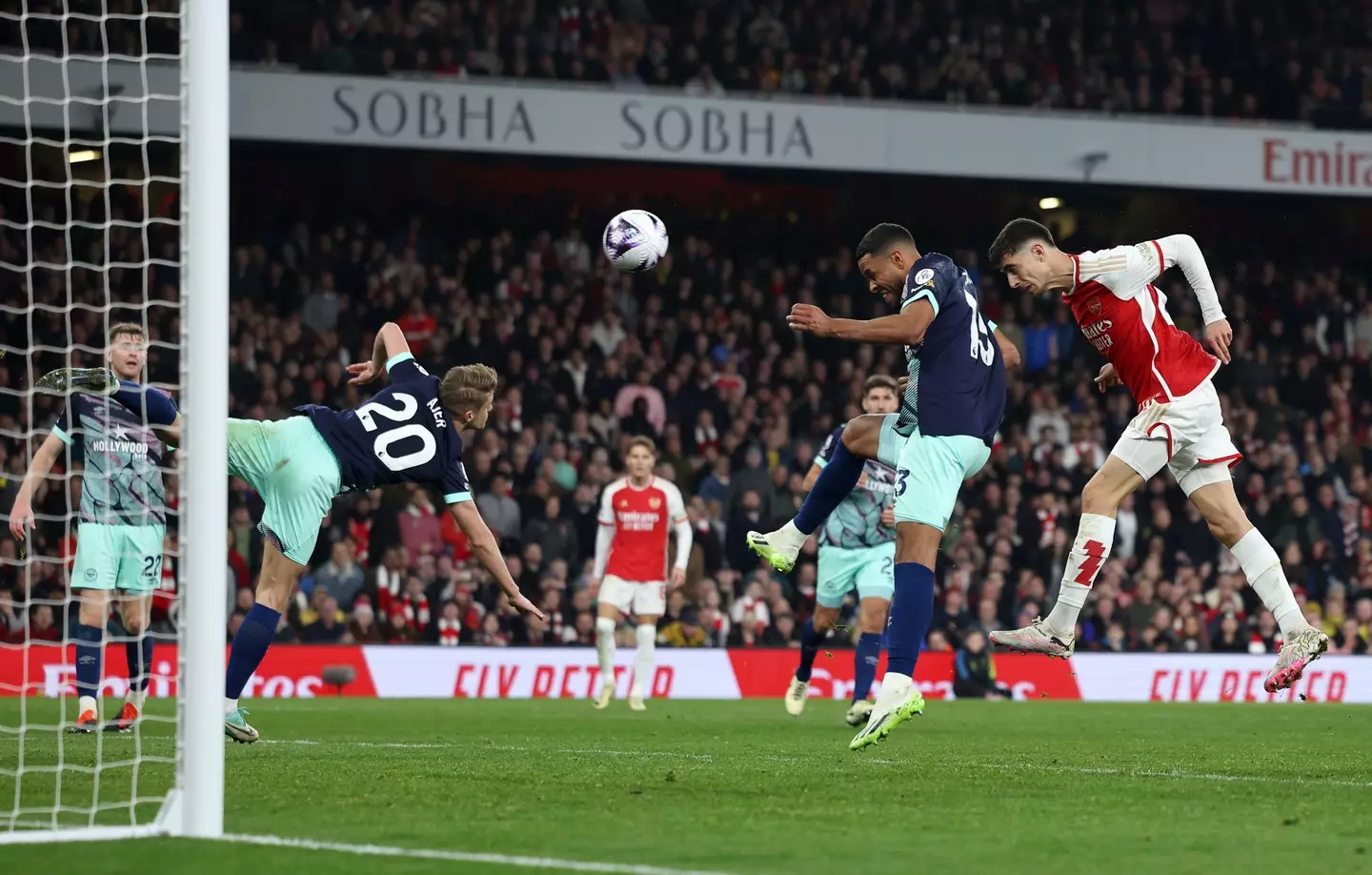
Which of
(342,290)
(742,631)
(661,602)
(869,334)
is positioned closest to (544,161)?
(342,290)

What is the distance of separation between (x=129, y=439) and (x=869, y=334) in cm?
450

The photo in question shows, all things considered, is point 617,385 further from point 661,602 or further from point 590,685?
point 661,602

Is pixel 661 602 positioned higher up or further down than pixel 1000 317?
further down

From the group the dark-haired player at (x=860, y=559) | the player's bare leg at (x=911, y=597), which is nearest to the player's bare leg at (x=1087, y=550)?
the player's bare leg at (x=911, y=597)

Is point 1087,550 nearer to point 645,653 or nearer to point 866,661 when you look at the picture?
point 866,661

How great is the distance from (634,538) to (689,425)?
5938 mm

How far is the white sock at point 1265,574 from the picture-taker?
8.09m

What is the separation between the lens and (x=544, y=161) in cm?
2427

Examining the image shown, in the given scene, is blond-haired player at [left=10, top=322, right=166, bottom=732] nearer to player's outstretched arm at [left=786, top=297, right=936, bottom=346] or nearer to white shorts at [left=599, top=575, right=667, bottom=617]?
player's outstretched arm at [left=786, top=297, right=936, bottom=346]

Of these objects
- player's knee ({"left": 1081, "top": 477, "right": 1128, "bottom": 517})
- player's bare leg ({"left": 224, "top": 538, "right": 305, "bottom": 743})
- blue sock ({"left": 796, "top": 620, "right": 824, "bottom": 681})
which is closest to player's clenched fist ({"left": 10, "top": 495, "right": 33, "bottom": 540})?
player's bare leg ({"left": 224, "top": 538, "right": 305, "bottom": 743})

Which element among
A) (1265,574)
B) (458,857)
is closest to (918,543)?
(1265,574)

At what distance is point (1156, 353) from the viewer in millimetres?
8195

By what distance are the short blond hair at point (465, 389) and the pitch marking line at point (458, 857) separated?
3.96m

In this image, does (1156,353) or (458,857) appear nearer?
(458,857)
